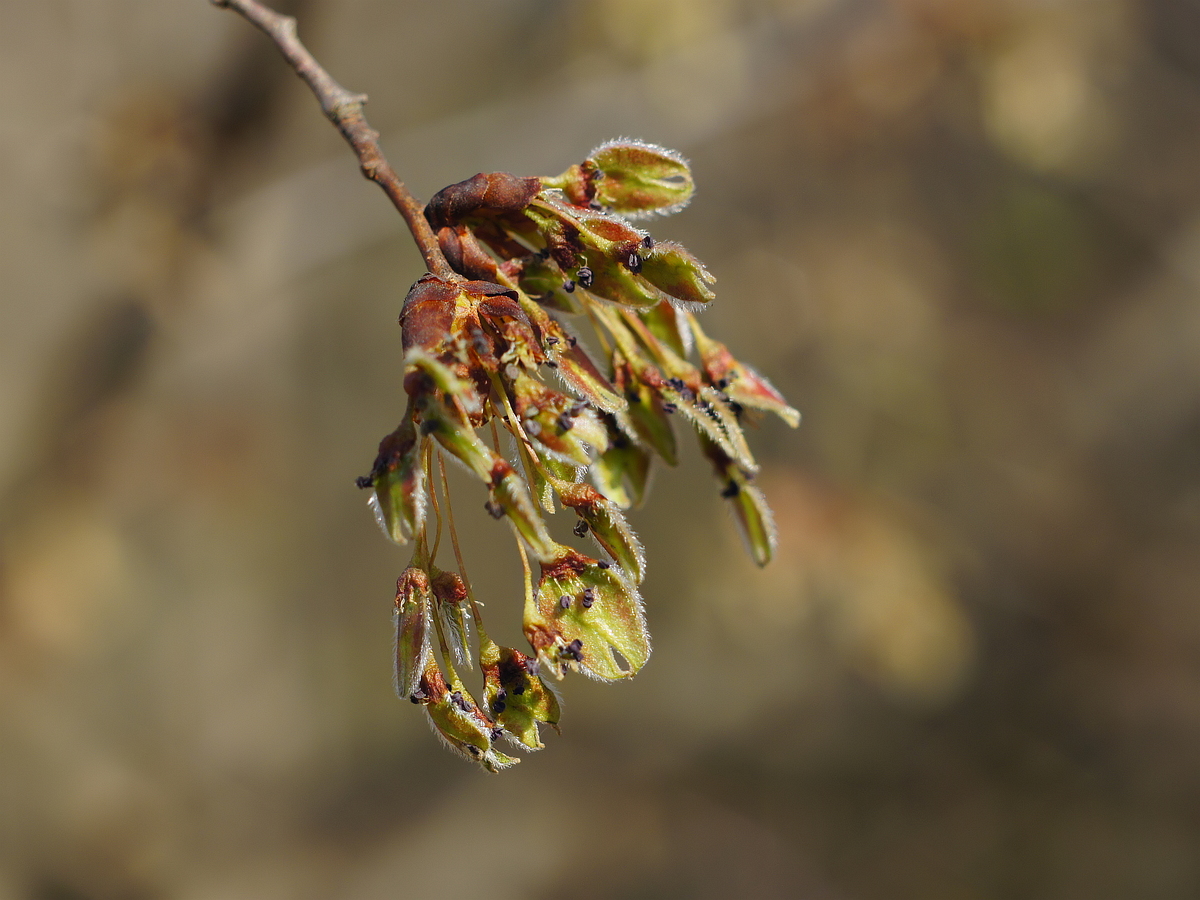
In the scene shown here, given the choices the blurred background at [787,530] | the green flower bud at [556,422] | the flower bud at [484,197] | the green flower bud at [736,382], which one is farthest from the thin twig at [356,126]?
the blurred background at [787,530]

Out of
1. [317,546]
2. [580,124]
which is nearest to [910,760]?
[317,546]

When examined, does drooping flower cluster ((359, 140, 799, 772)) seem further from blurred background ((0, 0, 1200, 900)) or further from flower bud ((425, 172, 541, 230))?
blurred background ((0, 0, 1200, 900))

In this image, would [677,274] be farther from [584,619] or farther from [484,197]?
[584,619]

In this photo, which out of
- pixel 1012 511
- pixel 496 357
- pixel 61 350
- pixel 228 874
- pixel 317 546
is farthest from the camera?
pixel 1012 511

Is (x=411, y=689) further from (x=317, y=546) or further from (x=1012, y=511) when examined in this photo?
(x=1012, y=511)

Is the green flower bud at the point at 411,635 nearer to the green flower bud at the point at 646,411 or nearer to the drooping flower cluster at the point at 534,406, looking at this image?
the drooping flower cluster at the point at 534,406

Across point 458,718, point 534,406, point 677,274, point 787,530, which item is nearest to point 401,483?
point 534,406

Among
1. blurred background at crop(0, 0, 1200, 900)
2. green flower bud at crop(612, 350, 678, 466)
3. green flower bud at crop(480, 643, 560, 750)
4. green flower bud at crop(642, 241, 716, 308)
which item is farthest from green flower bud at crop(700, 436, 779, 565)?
blurred background at crop(0, 0, 1200, 900)
